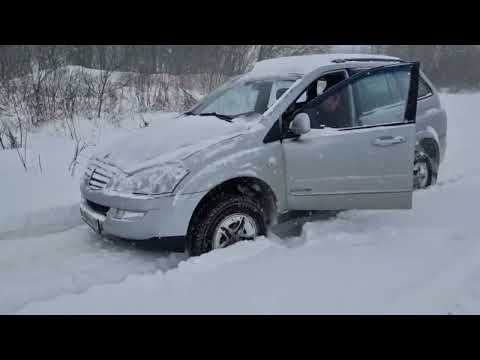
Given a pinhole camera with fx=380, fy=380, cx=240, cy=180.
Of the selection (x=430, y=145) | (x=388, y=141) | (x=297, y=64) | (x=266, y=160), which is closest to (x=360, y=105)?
(x=388, y=141)

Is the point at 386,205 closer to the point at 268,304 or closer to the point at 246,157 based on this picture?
the point at 246,157

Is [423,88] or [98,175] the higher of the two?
[423,88]

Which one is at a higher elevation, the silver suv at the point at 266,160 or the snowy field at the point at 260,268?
the silver suv at the point at 266,160

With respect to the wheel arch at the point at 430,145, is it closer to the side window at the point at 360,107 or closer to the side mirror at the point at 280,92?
the side window at the point at 360,107

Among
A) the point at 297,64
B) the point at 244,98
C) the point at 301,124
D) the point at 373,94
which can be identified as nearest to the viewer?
the point at 301,124

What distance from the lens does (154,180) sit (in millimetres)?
3125

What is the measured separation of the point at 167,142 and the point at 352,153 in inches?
69.7

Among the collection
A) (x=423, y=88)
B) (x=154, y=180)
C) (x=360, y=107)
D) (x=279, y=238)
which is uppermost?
(x=423, y=88)

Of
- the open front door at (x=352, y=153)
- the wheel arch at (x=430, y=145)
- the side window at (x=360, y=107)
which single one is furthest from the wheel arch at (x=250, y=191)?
the wheel arch at (x=430, y=145)

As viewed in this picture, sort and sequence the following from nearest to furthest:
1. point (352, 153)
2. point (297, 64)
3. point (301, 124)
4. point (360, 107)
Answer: point (301, 124)
point (352, 153)
point (360, 107)
point (297, 64)

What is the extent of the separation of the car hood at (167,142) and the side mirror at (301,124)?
389 mm

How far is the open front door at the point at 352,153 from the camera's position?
360cm

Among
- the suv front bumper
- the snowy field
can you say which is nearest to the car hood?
the suv front bumper

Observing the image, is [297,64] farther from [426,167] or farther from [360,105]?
[426,167]
